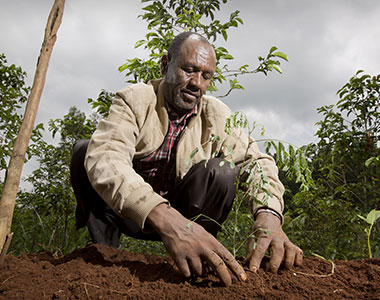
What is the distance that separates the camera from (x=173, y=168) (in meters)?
2.36

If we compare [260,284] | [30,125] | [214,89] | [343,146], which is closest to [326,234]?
[343,146]

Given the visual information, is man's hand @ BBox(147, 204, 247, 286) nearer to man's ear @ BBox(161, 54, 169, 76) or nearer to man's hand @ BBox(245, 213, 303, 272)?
man's hand @ BBox(245, 213, 303, 272)

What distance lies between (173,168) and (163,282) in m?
1.02

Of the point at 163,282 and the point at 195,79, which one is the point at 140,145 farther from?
the point at 163,282

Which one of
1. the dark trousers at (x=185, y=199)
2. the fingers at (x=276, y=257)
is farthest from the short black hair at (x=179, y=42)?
the fingers at (x=276, y=257)

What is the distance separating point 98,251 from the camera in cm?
195

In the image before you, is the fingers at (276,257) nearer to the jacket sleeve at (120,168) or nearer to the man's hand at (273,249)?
the man's hand at (273,249)

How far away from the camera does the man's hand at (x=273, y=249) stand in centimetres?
162

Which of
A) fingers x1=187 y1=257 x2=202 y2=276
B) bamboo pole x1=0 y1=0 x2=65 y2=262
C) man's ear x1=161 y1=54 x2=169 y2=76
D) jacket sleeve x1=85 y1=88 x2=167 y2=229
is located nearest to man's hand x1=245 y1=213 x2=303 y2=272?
fingers x1=187 y1=257 x2=202 y2=276

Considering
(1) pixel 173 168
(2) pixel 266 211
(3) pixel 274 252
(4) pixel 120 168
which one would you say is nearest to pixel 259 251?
(3) pixel 274 252

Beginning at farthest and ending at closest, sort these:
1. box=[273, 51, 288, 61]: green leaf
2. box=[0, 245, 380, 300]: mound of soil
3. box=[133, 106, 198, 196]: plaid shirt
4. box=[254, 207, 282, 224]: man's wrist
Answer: box=[273, 51, 288, 61]: green leaf < box=[133, 106, 198, 196]: plaid shirt < box=[254, 207, 282, 224]: man's wrist < box=[0, 245, 380, 300]: mound of soil

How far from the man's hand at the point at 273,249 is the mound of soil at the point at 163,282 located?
0.04m

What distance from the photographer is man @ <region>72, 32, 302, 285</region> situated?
5.12ft

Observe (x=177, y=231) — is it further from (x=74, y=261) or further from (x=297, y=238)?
(x=297, y=238)
